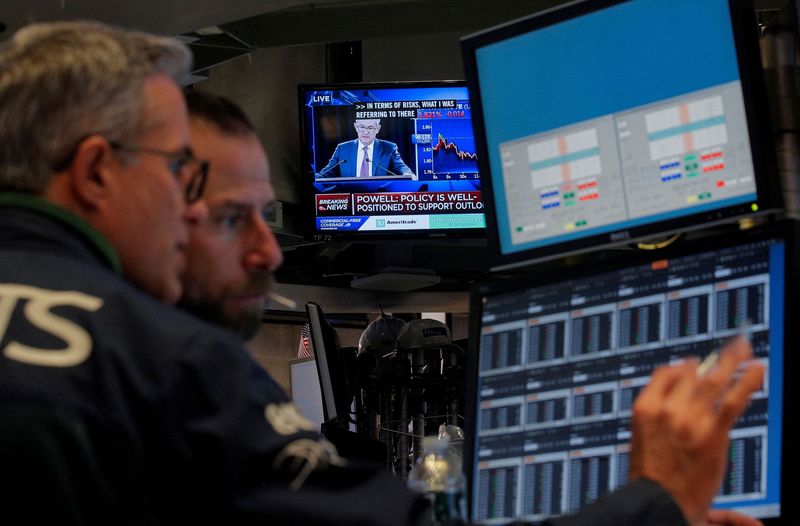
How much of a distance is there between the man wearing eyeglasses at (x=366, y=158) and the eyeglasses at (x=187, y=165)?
17.0 ft

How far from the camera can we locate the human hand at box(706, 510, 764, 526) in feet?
5.19

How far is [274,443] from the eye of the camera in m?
1.09

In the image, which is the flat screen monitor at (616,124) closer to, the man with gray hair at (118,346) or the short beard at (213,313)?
the short beard at (213,313)

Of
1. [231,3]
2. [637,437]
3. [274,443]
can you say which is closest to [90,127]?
[274,443]

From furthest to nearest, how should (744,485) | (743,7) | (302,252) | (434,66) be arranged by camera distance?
(302,252) → (434,66) → (743,7) → (744,485)

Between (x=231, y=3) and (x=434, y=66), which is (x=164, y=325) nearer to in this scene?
(x=231, y=3)

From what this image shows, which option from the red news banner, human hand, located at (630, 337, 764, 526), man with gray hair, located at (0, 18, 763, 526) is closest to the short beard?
man with gray hair, located at (0, 18, 763, 526)

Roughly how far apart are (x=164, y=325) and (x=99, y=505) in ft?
0.55

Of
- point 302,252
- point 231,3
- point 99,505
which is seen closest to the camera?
point 99,505

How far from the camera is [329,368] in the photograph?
4.47 m

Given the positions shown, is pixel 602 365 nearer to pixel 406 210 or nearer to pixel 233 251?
pixel 233 251

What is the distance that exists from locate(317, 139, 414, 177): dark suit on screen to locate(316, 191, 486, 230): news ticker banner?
0.13 m

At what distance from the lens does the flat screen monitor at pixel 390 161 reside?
6535 millimetres

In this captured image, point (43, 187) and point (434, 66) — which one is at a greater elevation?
point (434, 66)
